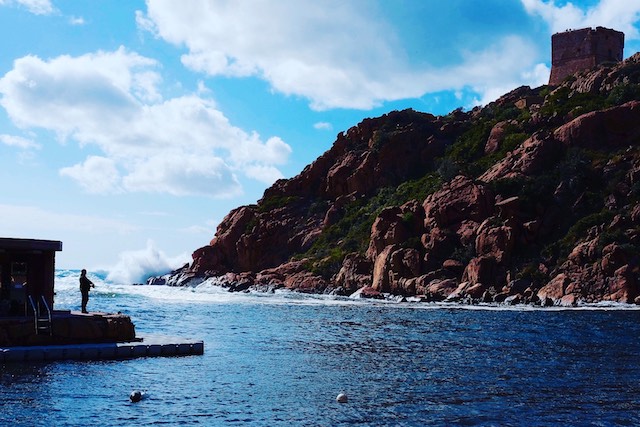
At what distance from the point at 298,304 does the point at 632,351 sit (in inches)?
1817

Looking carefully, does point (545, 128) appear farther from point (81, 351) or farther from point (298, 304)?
point (81, 351)

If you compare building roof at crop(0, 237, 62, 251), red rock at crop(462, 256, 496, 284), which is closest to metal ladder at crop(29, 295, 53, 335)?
building roof at crop(0, 237, 62, 251)

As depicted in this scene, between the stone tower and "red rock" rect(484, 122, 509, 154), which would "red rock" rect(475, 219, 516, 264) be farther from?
the stone tower

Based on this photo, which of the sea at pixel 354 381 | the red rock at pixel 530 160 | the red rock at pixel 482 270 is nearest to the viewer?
the sea at pixel 354 381

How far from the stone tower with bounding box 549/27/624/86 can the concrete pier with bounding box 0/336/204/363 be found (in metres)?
124

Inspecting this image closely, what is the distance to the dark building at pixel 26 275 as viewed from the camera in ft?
107

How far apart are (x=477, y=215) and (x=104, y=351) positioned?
6661cm

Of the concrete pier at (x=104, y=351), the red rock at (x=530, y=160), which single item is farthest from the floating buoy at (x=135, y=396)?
the red rock at (x=530, y=160)

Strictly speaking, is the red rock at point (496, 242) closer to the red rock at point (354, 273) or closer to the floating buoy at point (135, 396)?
the red rock at point (354, 273)

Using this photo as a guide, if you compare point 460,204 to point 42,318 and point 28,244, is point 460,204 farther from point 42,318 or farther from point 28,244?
point 42,318

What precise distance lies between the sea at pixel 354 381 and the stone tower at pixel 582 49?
103 meters

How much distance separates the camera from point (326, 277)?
109m

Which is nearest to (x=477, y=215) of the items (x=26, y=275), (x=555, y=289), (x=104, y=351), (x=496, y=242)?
(x=496, y=242)

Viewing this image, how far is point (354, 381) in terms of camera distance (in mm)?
28766
